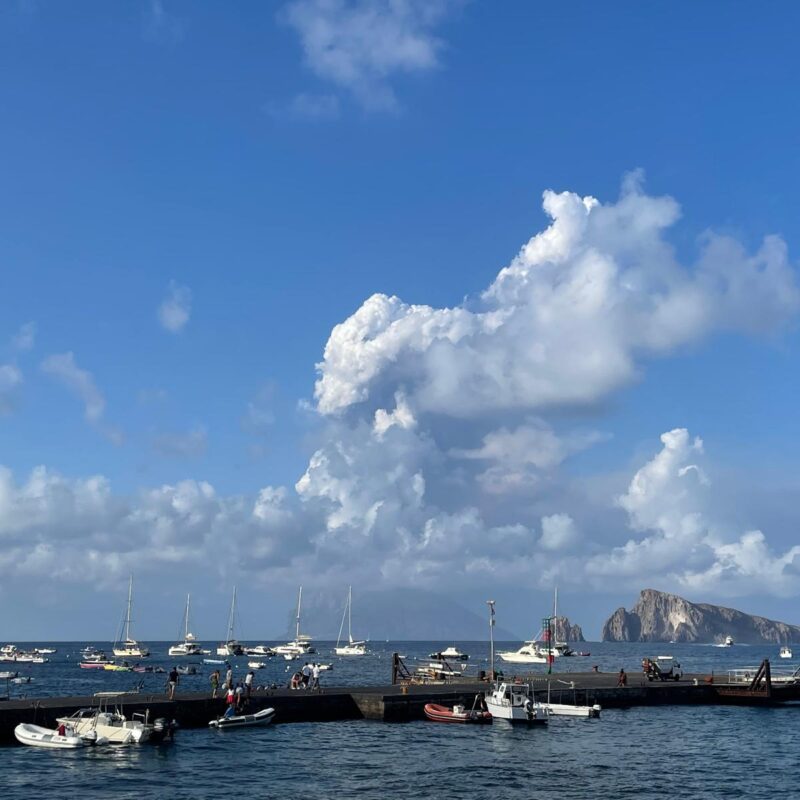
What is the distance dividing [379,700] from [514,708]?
11.1m

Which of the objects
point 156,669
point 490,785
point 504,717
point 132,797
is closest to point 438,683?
point 504,717

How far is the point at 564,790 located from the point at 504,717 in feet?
77.3

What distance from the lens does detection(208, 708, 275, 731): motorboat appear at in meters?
68.3

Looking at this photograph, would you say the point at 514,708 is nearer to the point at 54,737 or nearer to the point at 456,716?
the point at 456,716

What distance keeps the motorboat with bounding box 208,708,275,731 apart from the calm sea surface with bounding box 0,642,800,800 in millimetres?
1075

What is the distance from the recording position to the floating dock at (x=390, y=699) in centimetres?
6581

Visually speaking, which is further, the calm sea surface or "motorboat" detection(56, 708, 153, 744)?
"motorboat" detection(56, 708, 153, 744)

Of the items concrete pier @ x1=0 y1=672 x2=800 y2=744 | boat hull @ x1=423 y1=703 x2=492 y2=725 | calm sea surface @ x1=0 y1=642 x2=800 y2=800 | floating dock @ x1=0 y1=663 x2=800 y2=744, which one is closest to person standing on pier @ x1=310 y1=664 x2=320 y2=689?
floating dock @ x1=0 y1=663 x2=800 y2=744

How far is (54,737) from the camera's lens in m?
59.2

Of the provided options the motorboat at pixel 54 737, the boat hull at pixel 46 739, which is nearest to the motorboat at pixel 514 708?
the motorboat at pixel 54 737

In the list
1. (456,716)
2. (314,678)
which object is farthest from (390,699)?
(314,678)

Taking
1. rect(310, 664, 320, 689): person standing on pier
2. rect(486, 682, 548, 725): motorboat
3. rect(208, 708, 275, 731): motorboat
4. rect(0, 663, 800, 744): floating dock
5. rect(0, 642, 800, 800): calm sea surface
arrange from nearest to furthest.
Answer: rect(0, 642, 800, 800): calm sea surface → rect(0, 663, 800, 744): floating dock → rect(208, 708, 275, 731): motorboat → rect(486, 682, 548, 725): motorboat → rect(310, 664, 320, 689): person standing on pier

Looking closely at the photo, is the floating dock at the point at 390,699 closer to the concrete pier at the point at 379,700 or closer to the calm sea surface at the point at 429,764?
the concrete pier at the point at 379,700

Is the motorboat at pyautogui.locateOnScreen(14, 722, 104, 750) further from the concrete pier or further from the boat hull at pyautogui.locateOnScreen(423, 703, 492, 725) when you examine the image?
the boat hull at pyautogui.locateOnScreen(423, 703, 492, 725)
